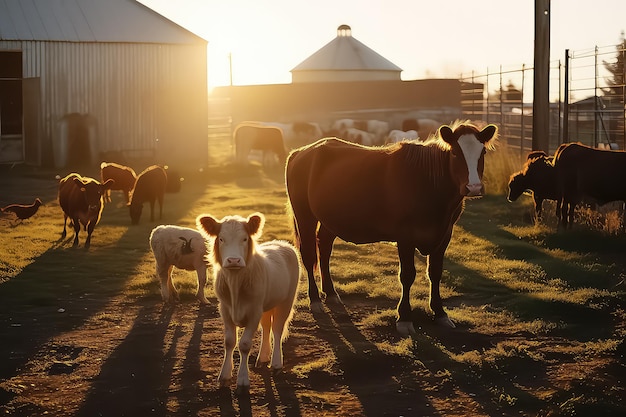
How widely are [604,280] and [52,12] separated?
2384cm

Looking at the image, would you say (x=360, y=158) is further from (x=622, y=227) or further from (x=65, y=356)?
(x=622, y=227)

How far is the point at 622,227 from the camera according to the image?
1443 centimetres

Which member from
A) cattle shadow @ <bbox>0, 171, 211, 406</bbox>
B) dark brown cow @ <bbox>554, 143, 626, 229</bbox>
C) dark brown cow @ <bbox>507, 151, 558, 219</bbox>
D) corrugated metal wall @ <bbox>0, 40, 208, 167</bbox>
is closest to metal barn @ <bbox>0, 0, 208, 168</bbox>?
corrugated metal wall @ <bbox>0, 40, 208, 167</bbox>

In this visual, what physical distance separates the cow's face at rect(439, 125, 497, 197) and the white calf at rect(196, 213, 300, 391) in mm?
2068

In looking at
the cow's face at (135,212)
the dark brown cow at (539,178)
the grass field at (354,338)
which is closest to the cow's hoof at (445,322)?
the grass field at (354,338)

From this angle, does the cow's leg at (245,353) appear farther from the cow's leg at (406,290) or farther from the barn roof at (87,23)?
the barn roof at (87,23)

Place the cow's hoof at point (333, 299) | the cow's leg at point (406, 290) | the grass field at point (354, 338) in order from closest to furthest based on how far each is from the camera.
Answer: the grass field at point (354, 338), the cow's leg at point (406, 290), the cow's hoof at point (333, 299)

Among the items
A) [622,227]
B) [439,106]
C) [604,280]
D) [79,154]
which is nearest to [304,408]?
[604,280]

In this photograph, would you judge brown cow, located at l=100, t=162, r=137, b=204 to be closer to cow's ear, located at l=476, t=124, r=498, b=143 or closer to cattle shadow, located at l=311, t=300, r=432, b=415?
cattle shadow, located at l=311, t=300, r=432, b=415

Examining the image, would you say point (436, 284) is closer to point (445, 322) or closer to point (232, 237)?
point (445, 322)

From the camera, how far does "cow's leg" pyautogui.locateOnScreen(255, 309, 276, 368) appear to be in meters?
7.71

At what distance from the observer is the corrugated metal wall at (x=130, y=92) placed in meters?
29.6

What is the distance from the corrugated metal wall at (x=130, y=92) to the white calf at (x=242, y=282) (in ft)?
77.3

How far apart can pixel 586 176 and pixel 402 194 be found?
255 inches
